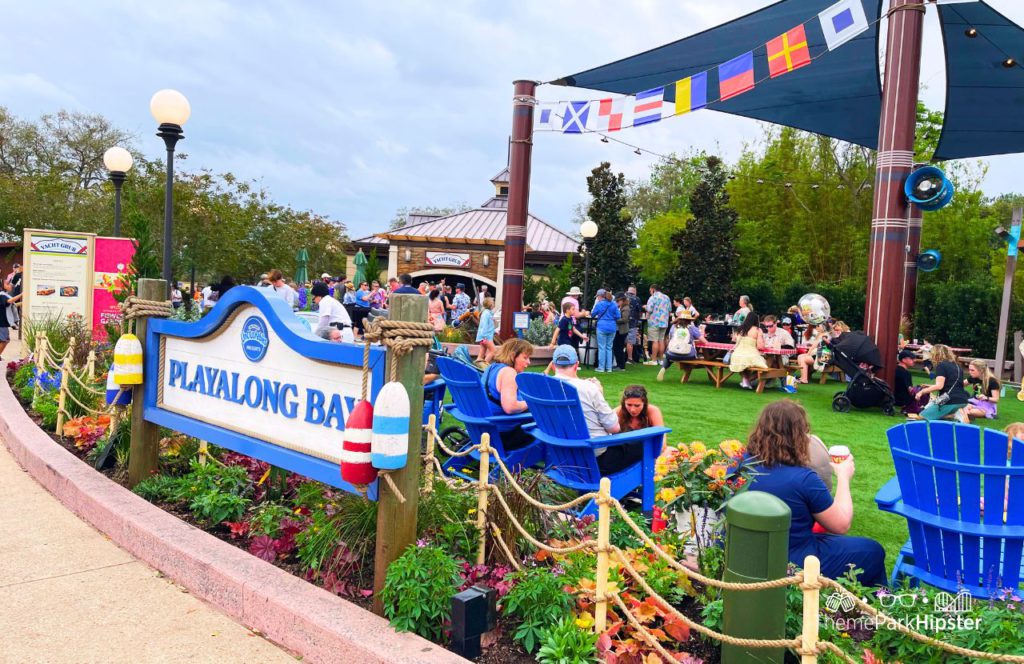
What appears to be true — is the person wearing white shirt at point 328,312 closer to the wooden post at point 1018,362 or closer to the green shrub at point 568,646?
the green shrub at point 568,646

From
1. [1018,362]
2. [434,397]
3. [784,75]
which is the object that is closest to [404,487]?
[434,397]

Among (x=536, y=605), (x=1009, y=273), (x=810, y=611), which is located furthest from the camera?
(x=1009, y=273)

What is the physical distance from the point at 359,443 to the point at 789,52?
916 cm

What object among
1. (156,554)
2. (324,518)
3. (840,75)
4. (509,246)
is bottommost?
(156,554)

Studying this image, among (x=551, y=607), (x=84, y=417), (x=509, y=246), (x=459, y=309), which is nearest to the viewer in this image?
(x=551, y=607)

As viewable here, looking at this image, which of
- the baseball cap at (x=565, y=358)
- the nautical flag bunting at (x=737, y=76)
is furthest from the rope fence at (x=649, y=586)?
the nautical flag bunting at (x=737, y=76)

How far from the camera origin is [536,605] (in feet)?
10.1

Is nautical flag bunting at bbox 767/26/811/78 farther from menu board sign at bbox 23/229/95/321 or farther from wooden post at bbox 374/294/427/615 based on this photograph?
menu board sign at bbox 23/229/95/321

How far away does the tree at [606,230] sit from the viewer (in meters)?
23.8

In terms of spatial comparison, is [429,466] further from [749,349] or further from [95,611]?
[749,349]

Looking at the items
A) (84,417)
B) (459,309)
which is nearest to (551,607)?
(84,417)

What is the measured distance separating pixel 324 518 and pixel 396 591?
0.89 m

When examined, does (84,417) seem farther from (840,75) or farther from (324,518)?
(840,75)

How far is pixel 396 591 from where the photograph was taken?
124 inches
